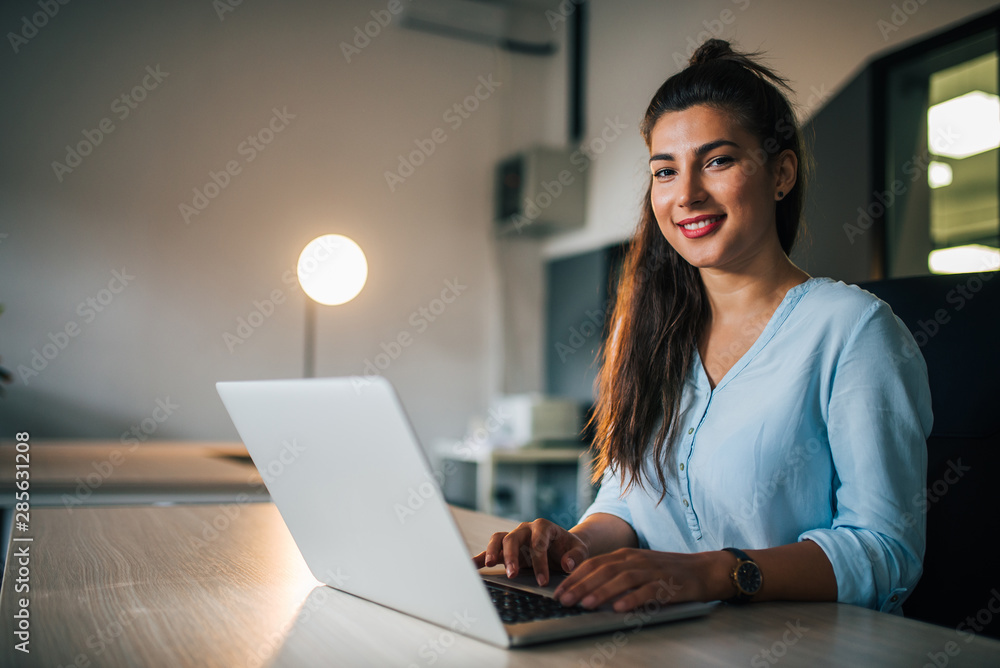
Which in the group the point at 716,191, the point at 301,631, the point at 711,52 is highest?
the point at 711,52

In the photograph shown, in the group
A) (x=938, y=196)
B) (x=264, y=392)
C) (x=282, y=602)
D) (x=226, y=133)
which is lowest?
(x=282, y=602)

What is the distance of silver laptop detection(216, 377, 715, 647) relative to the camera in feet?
1.80

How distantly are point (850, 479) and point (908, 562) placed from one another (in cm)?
10

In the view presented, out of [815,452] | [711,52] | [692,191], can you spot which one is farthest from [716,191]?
[815,452]

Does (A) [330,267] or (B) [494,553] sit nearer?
(B) [494,553]

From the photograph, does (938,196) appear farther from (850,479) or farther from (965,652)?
(965,652)

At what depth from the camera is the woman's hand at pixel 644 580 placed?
662 mm

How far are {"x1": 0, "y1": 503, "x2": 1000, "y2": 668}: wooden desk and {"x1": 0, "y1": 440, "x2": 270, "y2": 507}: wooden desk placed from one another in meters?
0.90

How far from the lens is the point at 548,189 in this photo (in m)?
4.42

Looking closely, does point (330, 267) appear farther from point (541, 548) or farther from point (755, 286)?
point (541, 548)

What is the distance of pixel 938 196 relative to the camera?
2391mm

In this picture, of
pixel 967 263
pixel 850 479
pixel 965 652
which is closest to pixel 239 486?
pixel 850 479

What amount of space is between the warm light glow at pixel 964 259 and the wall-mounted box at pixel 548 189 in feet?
7.47

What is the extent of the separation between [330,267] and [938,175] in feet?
7.51
